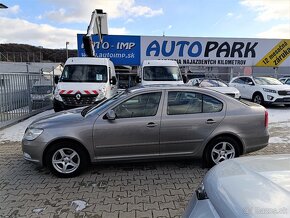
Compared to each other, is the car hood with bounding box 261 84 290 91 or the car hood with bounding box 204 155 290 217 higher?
the car hood with bounding box 261 84 290 91

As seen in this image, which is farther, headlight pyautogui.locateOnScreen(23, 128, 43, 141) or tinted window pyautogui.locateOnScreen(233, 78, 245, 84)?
tinted window pyautogui.locateOnScreen(233, 78, 245, 84)

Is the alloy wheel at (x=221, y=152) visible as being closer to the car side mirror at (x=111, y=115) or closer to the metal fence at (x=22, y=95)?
the car side mirror at (x=111, y=115)

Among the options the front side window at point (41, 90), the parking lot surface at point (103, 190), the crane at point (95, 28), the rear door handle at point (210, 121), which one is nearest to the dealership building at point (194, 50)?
the crane at point (95, 28)

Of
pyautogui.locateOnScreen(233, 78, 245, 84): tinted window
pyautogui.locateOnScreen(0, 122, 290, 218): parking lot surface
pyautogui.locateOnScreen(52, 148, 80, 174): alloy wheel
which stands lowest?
pyautogui.locateOnScreen(0, 122, 290, 218): parking lot surface

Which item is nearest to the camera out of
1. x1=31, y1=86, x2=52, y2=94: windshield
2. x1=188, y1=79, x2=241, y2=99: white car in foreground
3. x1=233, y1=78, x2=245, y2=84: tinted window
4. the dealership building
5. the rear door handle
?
the rear door handle

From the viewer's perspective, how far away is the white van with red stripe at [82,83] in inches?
383

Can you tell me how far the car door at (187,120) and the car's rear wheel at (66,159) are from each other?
138 cm

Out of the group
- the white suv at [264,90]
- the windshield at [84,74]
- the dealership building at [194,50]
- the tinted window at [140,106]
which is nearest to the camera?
the tinted window at [140,106]

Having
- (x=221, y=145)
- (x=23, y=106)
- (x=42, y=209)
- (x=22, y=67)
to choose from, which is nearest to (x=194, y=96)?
(x=221, y=145)

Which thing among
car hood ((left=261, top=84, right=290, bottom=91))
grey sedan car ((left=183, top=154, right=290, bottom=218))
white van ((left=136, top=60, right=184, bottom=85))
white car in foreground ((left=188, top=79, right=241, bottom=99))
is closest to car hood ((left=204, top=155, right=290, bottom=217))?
grey sedan car ((left=183, top=154, right=290, bottom=218))

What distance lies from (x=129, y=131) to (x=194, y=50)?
15.1 meters

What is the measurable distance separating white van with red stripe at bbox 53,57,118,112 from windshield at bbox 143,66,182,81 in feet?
5.72

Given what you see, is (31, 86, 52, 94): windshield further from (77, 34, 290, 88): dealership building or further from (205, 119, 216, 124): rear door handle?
(205, 119, 216, 124): rear door handle

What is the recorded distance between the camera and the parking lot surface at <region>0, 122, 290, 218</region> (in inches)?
138
